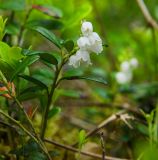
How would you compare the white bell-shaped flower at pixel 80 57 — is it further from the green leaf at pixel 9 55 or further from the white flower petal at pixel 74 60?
the green leaf at pixel 9 55

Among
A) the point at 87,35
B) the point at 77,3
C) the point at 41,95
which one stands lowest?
the point at 41,95

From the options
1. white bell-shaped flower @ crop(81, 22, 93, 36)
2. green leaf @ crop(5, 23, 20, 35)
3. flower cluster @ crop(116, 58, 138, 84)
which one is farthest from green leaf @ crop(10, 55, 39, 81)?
flower cluster @ crop(116, 58, 138, 84)

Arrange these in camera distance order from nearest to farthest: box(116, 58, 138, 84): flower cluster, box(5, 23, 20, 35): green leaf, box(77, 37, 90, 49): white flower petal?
box(77, 37, 90, 49): white flower petal < box(5, 23, 20, 35): green leaf < box(116, 58, 138, 84): flower cluster

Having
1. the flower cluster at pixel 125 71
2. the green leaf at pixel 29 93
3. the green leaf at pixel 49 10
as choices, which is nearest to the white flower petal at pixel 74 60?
the green leaf at pixel 29 93

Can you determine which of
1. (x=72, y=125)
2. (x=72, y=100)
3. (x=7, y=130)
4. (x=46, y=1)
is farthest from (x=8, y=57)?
(x=72, y=100)

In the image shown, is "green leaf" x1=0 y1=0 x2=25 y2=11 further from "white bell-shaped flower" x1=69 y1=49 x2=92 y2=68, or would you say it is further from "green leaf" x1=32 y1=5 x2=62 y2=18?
"white bell-shaped flower" x1=69 y1=49 x2=92 y2=68

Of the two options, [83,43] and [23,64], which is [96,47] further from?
[23,64]

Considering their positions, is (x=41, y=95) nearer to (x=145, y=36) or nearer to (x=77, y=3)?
(x=145, y=36)
